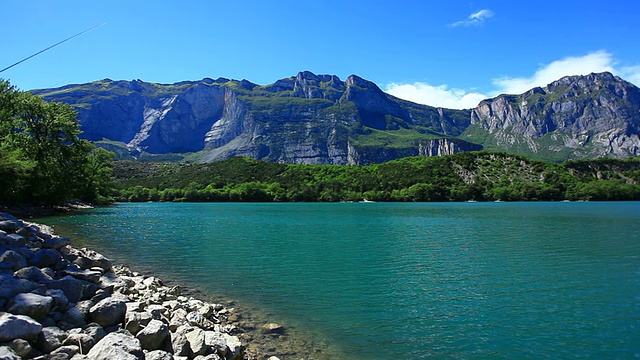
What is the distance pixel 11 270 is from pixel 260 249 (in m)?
22.3

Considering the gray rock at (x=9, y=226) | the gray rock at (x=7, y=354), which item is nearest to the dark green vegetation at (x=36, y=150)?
the gray rock at (x=9, y=226)

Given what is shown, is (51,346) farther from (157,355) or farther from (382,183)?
(382,183)

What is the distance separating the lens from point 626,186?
171m

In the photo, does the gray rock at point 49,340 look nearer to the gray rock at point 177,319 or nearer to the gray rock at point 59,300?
the gray rock at point 59,300

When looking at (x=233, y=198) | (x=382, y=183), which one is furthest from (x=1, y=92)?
(x=382, y=183)

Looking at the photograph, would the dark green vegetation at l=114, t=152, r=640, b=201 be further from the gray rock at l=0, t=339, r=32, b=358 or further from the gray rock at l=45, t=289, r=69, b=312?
the gray rock at l=0, t=339, r=32, b=358

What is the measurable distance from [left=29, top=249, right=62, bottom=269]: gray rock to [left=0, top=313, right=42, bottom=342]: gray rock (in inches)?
236

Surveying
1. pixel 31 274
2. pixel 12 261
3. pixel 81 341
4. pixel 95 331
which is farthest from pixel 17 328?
pixel 12 261

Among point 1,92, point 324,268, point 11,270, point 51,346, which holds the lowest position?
point 324,268

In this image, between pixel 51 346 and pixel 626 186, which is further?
pixel 626 186

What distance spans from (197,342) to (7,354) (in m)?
4.09

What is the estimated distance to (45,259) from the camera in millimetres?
13977

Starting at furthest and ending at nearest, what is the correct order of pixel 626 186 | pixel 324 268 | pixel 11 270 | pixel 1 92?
1. pixel 626 186
2. pixel 1 92
3. pixel 324 268
4. pixel 11 270

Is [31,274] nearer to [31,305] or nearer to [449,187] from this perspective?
[31,305]
